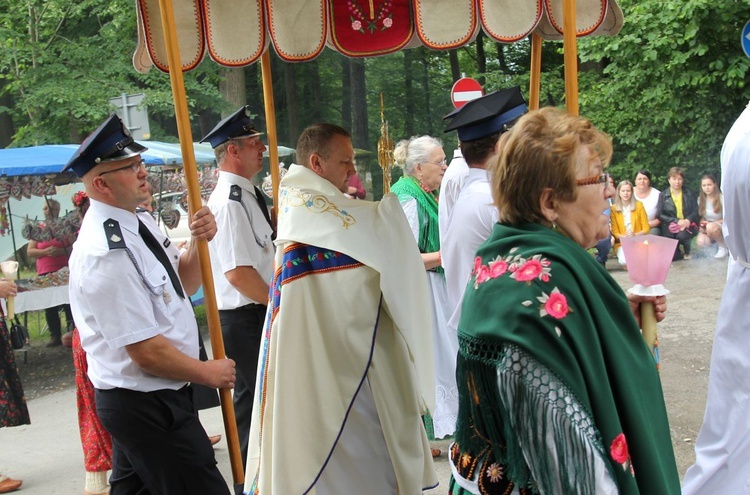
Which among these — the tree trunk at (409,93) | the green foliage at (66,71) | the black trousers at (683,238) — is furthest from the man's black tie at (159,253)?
the tree trunk at (409,93)

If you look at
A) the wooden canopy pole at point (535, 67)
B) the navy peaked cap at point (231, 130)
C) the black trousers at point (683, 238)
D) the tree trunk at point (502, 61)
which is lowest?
the black trousers at point (683, 238)

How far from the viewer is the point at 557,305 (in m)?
1.77

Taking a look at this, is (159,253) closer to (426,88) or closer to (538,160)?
(538,160)

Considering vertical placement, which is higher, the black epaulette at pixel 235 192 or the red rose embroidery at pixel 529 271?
the black epaulette at pixel 235 192

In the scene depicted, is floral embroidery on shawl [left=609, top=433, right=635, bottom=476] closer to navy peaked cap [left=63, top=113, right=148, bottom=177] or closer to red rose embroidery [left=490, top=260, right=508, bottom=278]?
red rose embroidery [left=490, top=260, right=508, bottom=278]

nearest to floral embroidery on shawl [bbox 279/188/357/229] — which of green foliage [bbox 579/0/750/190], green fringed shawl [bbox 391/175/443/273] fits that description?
green fringed shawl [bbox 391/175/443/273]

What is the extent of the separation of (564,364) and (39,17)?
1350 cm

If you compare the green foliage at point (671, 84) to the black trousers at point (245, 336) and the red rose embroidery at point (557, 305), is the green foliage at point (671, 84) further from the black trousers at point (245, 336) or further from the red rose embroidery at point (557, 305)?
the red rose embroidery at point (557, 305)

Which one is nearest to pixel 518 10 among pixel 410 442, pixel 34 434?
pixel 410 442

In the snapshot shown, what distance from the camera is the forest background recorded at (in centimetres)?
1241

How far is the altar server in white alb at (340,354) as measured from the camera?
3.19 m

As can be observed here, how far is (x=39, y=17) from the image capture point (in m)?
13.1

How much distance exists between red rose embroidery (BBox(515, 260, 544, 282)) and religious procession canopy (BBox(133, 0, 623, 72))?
2.04 metres

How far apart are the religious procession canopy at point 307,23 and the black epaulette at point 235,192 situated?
84 cm
